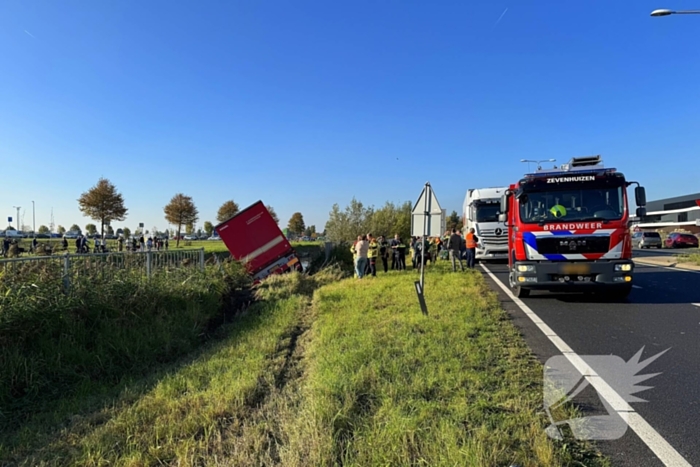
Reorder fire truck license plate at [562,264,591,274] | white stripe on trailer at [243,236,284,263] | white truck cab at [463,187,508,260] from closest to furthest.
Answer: fire truck license plate at [562,264,591,274] → white stripe on trailer at [243,236,284,263] → white truck cab at [463,187,508,260]

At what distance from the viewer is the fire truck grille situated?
9023 millimetres

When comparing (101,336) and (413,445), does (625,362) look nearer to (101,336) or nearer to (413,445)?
(413,445)

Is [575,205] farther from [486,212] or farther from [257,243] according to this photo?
[257,243]

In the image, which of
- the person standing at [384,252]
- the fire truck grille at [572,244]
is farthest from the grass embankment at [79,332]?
the person standing at [384,252]

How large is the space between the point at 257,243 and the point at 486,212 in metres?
10.2

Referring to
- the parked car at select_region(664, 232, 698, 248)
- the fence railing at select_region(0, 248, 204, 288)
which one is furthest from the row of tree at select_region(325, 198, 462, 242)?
the fence railing at select_region(0, 248, 204, 288)

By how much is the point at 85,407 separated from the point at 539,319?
23.3 ft

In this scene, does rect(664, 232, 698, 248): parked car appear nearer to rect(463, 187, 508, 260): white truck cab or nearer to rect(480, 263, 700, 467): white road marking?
rect(463, 187, 508, 260): white truck cab

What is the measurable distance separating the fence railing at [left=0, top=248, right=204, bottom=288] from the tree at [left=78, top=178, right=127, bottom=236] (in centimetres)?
3273

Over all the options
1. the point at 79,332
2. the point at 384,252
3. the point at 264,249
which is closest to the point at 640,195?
the point at 384,252

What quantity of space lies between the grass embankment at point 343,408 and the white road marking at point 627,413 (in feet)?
1.72

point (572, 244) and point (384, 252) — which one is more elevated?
point (572, 244)

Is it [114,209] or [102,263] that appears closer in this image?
[102,263]

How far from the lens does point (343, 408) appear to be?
12.8 ft
